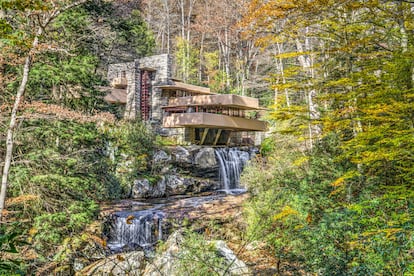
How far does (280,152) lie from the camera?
34.5 feet

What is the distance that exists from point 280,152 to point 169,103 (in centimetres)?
1036

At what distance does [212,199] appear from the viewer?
39.2 feet

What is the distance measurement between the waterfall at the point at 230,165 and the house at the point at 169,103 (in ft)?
6.17

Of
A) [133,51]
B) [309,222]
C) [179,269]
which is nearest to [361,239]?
[309,222]

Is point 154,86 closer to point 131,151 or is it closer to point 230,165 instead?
point 230,165

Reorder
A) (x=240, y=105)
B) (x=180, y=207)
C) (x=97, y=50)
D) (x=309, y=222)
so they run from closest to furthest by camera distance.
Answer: (x=309, y=222) < (x=97, y=50) < (x=180, y=207) < (x=240, y=105)

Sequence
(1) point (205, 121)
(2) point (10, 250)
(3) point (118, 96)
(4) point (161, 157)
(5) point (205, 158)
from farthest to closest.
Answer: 1. (3) point (118, 96)
2. (1) point (205, 121)
3. (5) point (205, 158)
4. (4) point (161, 157)
5. (2) point (10, 250)

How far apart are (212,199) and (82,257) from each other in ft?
18.2

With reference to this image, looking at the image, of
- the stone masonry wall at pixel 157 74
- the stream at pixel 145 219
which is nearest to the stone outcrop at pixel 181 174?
the stream at pixel 145 219

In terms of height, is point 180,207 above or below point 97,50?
below

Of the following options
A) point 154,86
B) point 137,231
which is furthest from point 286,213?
point 154,86

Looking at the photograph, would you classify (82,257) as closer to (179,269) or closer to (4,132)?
(4,132)

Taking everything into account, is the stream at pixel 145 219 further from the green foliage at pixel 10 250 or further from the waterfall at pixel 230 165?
the green foliage at pixel 10 250

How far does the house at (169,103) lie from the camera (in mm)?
18219
